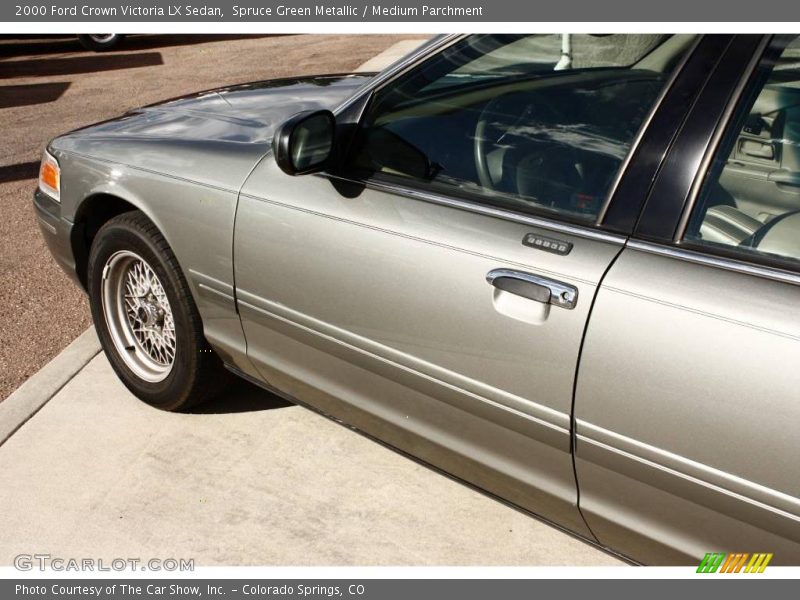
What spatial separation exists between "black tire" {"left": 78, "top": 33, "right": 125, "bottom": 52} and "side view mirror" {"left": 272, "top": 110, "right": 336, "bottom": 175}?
1122 centimetres

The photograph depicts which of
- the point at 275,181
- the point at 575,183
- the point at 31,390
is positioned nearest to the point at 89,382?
the point at 31,390

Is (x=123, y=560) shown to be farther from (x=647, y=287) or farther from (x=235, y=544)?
(x=647, y=287)

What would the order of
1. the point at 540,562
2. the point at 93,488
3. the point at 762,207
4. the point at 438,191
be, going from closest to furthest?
the point at 762,207, the point at 438,191, the point at 540,562, the point at 93,488

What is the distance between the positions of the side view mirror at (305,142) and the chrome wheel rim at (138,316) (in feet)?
3.11

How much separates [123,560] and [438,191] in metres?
1.54

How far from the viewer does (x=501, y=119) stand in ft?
8.57

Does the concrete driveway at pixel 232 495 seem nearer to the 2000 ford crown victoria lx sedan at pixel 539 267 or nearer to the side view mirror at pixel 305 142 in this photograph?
the 2000 ford crown victoria lx sedan at pixel 539 267

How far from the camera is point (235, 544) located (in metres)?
2.95

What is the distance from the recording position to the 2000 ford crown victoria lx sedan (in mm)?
1979

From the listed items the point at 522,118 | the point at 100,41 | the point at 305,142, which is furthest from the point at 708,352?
the point at 100,41

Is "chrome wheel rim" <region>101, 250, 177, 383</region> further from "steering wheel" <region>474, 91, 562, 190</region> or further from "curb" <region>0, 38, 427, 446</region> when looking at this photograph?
"steering wheel" <region>474, 91, 562, 190</region>

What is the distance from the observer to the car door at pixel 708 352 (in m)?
1.88

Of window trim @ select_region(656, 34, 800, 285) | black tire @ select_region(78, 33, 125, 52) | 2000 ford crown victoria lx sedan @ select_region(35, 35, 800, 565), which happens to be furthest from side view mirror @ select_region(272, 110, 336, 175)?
black tire @ select_region(78, 33, 125, 52)

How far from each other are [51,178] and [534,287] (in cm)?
242
